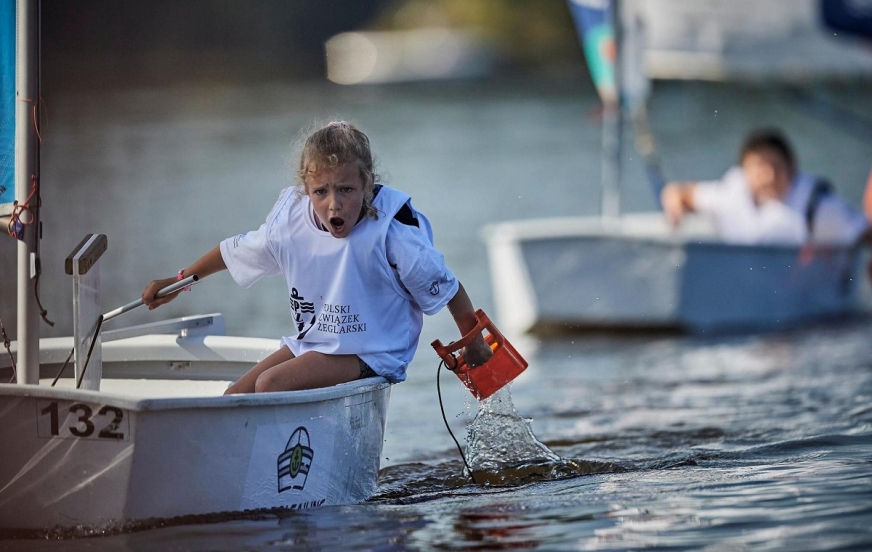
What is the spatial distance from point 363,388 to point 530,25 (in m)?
43.9

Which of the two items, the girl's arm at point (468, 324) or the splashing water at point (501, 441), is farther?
the splashing water at point (501, 441)

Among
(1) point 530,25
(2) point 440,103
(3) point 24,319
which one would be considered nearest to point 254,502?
(3) point 24,319

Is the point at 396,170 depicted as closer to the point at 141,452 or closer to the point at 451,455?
the point at 451,455

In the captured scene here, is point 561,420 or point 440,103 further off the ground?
point 440,103

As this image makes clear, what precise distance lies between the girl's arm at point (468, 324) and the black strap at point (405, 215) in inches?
10.1

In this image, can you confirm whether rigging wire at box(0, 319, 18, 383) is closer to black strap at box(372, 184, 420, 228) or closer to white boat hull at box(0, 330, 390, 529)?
white boat hull at box(0, 330, 390, 529)

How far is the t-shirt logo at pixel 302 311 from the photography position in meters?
4.20

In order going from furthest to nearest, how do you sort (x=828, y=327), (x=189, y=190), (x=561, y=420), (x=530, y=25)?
1. (x=530, y=25)
2. (x=189, y=190)
3. (x=828, y=327)
4. (x=561, y=420)

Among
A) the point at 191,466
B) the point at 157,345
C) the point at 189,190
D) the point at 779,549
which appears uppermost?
the point at 189,190

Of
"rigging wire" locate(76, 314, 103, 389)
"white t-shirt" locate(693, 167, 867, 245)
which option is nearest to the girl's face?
"rigging wire" locate(76, 314, 103, 389)

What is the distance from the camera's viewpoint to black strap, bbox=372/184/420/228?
13.6ft

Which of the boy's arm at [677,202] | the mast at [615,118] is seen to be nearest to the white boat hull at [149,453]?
the boy's arm at [677,202]

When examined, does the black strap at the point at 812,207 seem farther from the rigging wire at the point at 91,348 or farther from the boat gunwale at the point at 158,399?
the rigging wire at the point at 91,348

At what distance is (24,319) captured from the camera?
13.1ft
